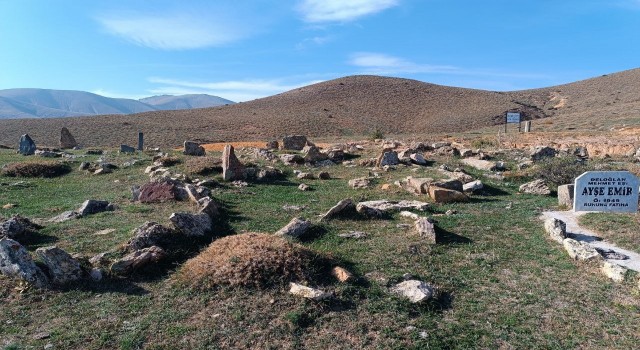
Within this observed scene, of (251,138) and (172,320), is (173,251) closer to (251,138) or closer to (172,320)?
(172,320)

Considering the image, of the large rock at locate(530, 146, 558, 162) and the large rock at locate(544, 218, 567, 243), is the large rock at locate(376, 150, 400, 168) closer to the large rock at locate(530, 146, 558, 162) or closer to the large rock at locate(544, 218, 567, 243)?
the large rock at locate(530, 146, 558, 162)

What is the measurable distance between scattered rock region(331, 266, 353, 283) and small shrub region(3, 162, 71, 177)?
54.2ft

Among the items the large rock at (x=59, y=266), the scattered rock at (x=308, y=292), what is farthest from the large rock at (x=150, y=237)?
the scattered rock at (x=308, y=292)

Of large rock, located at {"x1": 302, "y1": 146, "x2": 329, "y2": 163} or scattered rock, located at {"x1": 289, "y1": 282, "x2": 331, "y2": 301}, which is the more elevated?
large rock, located at {"x1": 302, "y1": 146, "x2": 329, "y2": 163}

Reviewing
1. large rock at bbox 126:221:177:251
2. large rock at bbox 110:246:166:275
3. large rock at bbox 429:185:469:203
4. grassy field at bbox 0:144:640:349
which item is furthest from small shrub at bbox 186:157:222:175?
large rock at bbox 110:246:166:275

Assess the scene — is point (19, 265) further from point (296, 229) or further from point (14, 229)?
point (296, 229)

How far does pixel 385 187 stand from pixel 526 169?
6.35m

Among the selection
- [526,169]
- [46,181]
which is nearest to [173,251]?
[46,181]

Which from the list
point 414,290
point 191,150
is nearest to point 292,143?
point 191,150

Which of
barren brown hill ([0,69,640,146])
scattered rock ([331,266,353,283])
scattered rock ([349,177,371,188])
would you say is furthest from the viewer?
barren brown hill ([0,69,640,146])

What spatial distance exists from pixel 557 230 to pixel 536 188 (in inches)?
215

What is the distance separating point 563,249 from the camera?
9031mm

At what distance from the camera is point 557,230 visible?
9.70 m

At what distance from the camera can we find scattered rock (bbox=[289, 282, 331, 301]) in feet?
21.7
